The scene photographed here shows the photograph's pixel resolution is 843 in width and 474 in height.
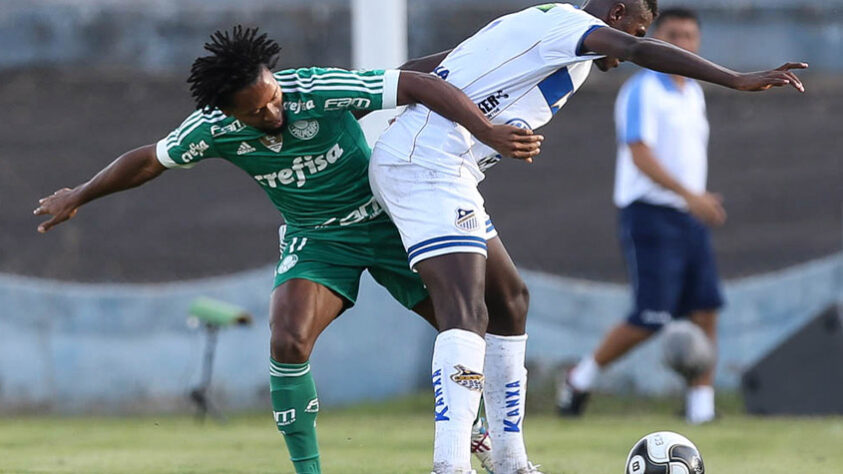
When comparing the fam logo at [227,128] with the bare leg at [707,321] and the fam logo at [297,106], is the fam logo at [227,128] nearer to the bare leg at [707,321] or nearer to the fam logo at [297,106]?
the fam logo at [297,106]

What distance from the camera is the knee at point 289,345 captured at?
5.07 metres

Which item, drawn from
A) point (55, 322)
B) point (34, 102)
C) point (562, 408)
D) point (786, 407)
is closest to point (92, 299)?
point (55, 322)

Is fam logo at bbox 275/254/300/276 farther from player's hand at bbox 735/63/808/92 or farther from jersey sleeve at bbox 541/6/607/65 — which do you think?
player's hand at bbox 735/63/808/92

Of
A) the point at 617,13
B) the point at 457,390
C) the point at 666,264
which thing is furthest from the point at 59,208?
the point at 666,264

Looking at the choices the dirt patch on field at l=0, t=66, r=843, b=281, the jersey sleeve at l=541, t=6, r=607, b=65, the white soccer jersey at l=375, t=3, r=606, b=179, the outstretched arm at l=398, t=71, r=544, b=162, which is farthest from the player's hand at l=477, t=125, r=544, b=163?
the dirt patch on field at l=0, t=66, r=843, b=281

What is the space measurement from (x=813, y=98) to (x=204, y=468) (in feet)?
20.8

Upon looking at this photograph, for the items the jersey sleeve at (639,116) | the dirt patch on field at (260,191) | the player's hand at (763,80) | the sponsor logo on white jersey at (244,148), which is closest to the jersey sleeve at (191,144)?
the sponsor logo on white jersey at (244,148)

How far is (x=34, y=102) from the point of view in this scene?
34.8ft

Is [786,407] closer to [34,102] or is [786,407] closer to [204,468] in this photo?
[204,468]

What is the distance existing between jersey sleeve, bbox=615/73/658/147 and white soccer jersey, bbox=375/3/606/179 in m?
3.77

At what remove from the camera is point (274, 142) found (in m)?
5.14

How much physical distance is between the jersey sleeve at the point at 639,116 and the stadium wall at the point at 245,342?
1.66m

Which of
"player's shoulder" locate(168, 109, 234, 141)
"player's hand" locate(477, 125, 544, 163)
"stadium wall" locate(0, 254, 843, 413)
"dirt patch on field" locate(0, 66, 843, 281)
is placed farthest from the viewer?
"dirt patch on field" locate(0, 66, 843, 281)

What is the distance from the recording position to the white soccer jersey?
505 centimetres
